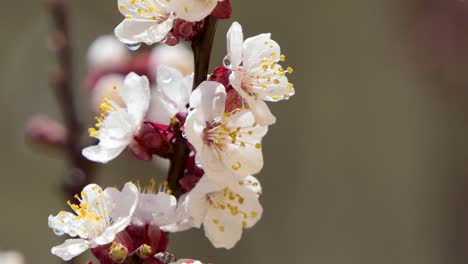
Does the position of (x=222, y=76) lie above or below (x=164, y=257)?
above

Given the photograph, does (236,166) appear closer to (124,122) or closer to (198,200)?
(198,200)

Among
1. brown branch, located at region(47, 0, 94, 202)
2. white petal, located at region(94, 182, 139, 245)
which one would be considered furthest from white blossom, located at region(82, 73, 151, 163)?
brown branch, located at region(47, 0, 94, 202)

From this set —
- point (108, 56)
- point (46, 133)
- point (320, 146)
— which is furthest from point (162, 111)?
point (320, 146)

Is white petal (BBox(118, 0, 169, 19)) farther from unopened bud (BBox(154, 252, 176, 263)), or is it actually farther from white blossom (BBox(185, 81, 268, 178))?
unopened bud (BBox(154, 252, 176, 263))

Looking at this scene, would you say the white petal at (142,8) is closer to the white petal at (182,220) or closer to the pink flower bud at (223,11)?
the pink flower bud at (223,11)

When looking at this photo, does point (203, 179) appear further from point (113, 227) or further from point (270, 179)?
point (270, 179)

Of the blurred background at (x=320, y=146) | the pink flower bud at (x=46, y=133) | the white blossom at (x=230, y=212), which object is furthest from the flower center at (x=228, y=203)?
the blurred background at (x=320, y=146)

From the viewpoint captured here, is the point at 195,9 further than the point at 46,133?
No
